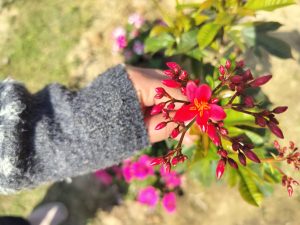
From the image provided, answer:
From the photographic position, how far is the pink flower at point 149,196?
2328 millimetres

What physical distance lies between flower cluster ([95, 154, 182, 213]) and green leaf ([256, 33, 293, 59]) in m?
0.86

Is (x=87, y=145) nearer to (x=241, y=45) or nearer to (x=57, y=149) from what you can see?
(x=57, y=149)

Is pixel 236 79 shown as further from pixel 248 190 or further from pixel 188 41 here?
pixel 188 41

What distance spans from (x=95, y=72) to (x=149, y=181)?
81 centimetres

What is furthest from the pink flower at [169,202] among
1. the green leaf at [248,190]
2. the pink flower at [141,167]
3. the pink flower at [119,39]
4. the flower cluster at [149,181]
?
the pink flower at [119,39]

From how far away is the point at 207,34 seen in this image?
1896mm

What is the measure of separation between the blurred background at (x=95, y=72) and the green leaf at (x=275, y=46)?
277mm

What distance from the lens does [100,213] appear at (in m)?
2.46

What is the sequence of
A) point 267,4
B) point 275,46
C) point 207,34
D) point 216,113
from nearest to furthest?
point 216,113 < point 267,4 < point 207,34 < point 275,46

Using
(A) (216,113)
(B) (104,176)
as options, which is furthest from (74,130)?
(B) (104,176)

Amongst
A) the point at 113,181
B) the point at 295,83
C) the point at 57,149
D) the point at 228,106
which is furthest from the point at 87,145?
the point at 295,83

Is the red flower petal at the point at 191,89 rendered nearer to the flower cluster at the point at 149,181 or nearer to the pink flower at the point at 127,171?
the flower cluster at the point at 149,181

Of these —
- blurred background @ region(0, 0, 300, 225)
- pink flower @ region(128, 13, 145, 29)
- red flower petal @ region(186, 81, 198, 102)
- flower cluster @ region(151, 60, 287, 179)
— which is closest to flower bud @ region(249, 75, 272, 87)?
flower cluster @ region(151, 60, 287, 179)

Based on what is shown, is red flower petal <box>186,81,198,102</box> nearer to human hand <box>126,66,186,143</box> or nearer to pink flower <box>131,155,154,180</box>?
human hand <box>126,66,186,143</box>
